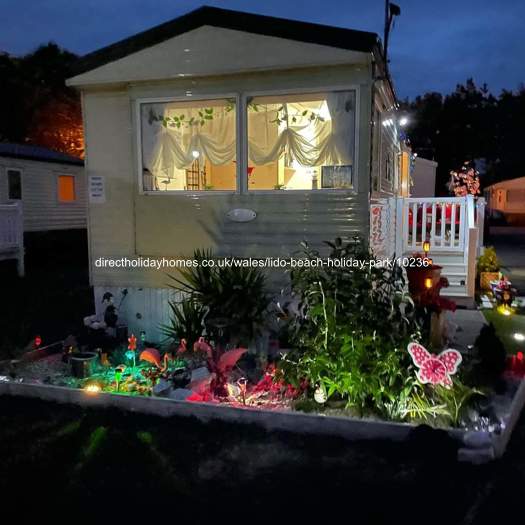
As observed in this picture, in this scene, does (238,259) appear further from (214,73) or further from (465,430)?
(465,430)

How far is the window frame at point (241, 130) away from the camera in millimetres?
5898

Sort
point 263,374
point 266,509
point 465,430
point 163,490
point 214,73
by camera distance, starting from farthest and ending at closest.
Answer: point 214,73
point 263,374
point 465,430
point 163,490
point 266,509

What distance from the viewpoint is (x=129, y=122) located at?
6.59 m

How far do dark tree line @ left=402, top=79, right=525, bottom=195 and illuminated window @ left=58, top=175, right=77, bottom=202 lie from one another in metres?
20.8

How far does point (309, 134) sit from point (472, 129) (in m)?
31.7

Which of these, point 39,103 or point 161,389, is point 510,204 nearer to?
point 39,103

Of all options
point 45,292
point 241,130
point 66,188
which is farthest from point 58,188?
point 241,130

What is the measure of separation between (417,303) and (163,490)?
124 inches

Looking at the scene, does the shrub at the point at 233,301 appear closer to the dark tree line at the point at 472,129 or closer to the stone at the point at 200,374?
the stone at the point at 200,374

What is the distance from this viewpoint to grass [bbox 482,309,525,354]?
6.34 m

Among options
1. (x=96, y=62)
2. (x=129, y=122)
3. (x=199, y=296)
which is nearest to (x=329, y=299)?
(x=199, y=296)

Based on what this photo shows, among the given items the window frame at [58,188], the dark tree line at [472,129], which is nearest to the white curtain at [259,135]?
the window frame at [58,188]

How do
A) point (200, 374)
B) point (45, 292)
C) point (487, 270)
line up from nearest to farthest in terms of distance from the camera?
point (200, 374) → point (487, 270) → point (45, 292)

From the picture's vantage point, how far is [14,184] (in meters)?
15.6
